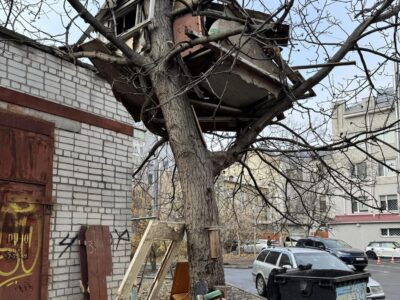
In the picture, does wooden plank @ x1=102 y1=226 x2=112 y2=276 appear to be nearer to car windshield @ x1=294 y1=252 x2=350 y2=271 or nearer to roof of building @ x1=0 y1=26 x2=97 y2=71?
roof of building @ x1=0 y1=26 x2=97 y2=71

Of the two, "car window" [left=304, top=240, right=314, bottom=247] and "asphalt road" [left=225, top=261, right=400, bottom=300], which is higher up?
"car window" [left=304, top=240, right=314, bottom=247]

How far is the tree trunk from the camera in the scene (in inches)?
199

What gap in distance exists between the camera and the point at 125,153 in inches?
321

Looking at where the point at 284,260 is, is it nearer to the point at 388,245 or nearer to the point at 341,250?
the point at 341,250

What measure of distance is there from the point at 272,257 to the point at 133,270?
11.2 meters

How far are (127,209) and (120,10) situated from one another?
3192 millimetres

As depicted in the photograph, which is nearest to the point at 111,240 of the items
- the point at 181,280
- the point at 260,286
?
the point at 181,280

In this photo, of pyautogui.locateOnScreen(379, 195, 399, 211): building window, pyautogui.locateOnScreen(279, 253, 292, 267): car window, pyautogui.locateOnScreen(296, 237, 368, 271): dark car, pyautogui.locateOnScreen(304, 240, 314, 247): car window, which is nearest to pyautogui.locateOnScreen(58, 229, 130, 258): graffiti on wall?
pyautogui.locateOnScreen(279, 253, 292, 267): car window

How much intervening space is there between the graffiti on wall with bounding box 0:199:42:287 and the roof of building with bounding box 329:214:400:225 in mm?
36064

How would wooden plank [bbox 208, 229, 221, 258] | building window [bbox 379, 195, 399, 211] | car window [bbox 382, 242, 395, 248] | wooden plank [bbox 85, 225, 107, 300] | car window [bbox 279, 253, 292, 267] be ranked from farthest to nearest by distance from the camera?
building window [bbox 379, 195, 399, 211], car window [bbox 382, 242, 395, 248], car window [bbox 279, 253, 292, 267], wooden plank [bbox 85, 225, 107, 300], wooden plank [bbox 208, 229, 221, 258]

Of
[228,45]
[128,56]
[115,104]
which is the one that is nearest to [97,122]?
[115,104]

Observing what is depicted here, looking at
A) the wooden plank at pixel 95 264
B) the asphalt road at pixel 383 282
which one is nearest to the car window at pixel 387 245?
the asphalt road at pixel 383 282

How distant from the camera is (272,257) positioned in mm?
15406

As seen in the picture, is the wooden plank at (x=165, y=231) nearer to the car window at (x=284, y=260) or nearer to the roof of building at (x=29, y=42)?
the roof of building at (x=29, y=42)
